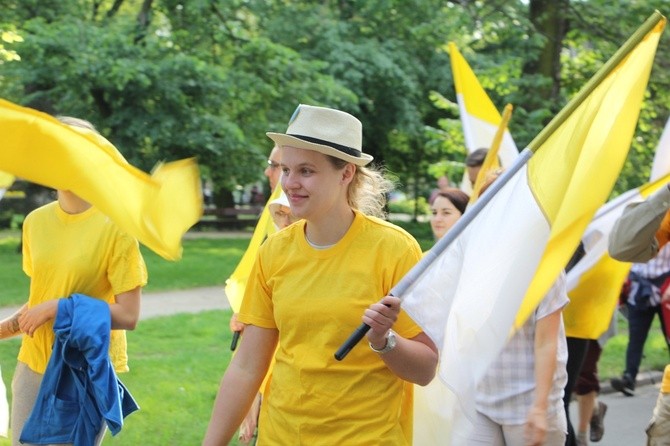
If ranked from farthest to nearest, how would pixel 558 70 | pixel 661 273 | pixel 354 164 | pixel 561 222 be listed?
pixel 558 70
pixel 661 273
pixel 354 164
pixel 561 222

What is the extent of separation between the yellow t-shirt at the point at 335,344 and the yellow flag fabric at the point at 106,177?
0.39 metres

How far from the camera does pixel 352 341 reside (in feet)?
10.5

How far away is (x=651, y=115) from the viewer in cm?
1650

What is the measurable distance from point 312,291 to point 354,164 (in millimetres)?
452

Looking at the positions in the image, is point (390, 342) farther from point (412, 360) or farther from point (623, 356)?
point (623, 356)

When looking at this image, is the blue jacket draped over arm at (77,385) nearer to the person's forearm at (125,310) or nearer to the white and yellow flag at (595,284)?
the person's forearm at (125,310)

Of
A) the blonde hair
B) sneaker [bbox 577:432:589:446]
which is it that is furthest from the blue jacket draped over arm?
sneaker [bbox 577:432:589:446]

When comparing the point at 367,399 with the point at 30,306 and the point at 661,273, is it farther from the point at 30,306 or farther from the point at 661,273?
the point at 661,273

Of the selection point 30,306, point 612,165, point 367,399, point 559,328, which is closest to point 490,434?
point 559,328

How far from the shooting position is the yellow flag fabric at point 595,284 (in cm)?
569

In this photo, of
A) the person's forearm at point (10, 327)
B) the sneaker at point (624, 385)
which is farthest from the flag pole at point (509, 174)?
the sneaker at point (624, 385)

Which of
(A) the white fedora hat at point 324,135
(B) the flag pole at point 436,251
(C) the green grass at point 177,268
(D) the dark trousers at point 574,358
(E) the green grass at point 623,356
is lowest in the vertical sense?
(C) the green grass at point 177,268

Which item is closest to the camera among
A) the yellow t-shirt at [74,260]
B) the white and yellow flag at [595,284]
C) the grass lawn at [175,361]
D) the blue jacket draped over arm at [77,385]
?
the blue jacket draped over arm at [77,385]

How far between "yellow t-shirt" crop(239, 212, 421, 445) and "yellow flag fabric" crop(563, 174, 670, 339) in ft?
7.96
